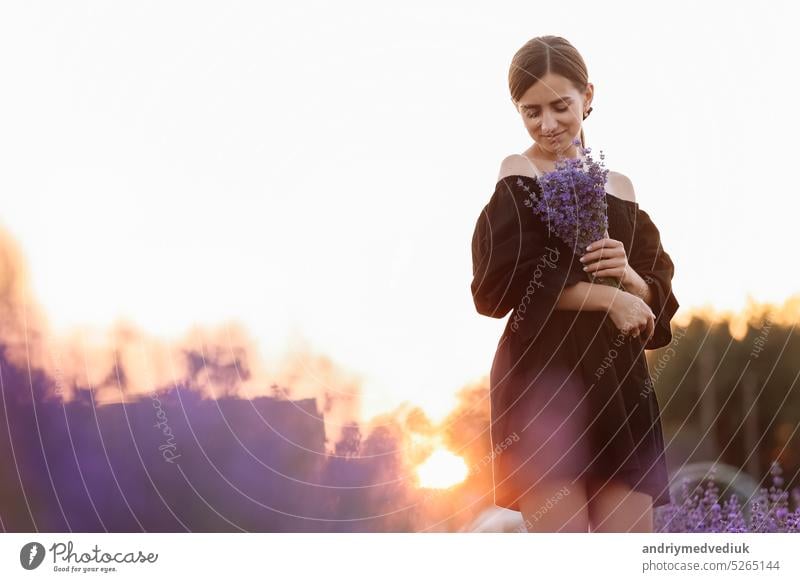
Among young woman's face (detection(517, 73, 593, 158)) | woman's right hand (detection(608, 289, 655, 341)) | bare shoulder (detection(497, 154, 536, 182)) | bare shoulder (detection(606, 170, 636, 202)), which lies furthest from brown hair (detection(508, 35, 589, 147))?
woman's right hand (detection(608, 289, 655, 341))

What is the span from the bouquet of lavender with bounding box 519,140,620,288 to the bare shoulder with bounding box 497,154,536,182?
13cm

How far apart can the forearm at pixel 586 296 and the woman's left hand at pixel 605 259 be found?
56mm

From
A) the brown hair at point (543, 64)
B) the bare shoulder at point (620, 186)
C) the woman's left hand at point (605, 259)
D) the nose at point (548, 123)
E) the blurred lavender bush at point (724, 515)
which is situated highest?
the brown hair at point (543, 64)

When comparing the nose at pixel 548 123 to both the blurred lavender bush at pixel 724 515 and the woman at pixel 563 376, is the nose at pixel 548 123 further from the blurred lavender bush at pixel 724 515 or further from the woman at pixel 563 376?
the blurred lavender bush at pixel 724 515

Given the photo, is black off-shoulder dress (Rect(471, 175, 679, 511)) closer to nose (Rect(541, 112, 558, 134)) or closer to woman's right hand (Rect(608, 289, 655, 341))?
woman's right hand (Rect(608, 289, 655, 341))

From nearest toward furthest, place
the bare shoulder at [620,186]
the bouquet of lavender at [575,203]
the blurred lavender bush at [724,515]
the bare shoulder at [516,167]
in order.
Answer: the bouquet of lavender at [575,203], the bare shoulder at [516,167], the bare shoulder at [620,186], the blurred lavender bush at [724,515]

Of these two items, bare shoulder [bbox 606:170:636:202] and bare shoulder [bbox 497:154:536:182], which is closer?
bare shoulder [bbox 497:154:536:182]

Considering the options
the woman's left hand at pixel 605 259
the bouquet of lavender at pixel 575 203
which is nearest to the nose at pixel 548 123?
the bouquet of lavender at pixel 575 203

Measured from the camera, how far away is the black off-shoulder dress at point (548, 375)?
12.0 feet

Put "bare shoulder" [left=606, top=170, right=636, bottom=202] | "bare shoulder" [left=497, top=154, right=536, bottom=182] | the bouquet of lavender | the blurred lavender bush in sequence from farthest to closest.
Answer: the blurred lavender bush < "bare shoulder" [left=606, top=170, right=636, bottom=202] < "bare shoulder" [left=497, top=154, right=536, bottom=182] < the bouquet of lavender

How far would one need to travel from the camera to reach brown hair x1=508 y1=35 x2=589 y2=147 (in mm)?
3857

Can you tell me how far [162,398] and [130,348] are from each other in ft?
1.02

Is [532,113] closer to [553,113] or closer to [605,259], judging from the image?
[553,113]
